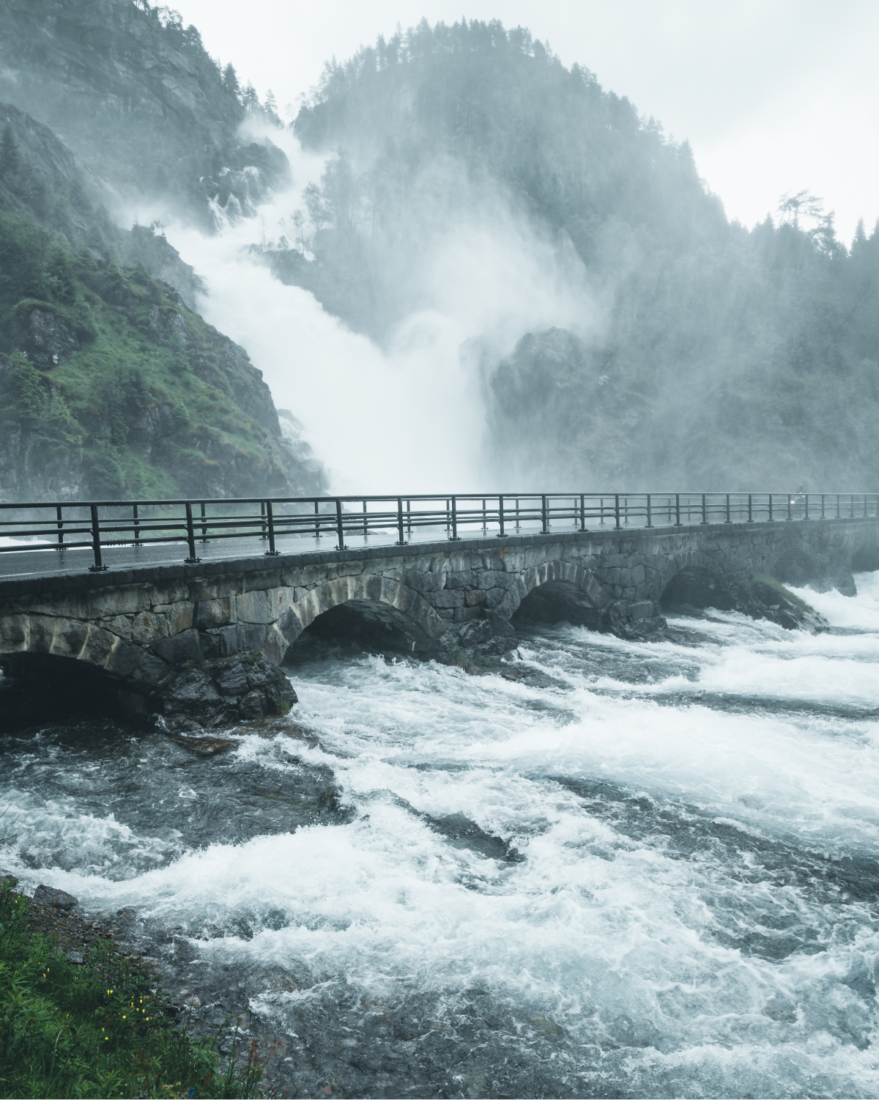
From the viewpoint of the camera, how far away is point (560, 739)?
10531 mm

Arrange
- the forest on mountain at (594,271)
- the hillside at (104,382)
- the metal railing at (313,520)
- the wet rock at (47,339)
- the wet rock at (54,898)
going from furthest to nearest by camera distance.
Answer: the forest on mountain at (594,271), the wet rock at (47,339), the hillside at (104,382), the metal railing at (313,520), the wet rock at (54,898)

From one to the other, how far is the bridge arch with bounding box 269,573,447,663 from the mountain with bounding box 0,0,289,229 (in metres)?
90.6

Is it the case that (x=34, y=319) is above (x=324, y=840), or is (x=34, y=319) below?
above

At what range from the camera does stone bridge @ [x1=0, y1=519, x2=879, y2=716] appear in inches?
346

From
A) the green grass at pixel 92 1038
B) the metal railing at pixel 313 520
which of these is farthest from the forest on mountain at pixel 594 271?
the green grass at pixel 92 1038

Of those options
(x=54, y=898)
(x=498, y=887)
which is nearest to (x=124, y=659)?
(x=54, y=898)

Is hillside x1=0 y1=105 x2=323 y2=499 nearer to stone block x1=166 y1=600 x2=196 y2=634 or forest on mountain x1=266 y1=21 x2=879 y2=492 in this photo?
forest on mountain x1=266 y1=21 x2=879 y2=492

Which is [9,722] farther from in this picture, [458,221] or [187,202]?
[458,221]

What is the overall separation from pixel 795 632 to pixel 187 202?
97.2 meters

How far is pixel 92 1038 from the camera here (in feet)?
11.8

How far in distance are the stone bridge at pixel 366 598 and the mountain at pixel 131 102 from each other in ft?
295

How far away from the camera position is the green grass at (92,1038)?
125 inches

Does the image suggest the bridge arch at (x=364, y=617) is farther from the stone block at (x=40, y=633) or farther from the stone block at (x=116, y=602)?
the stone block at (x=40, y=633)

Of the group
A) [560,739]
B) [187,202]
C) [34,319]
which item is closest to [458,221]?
[187,202]
